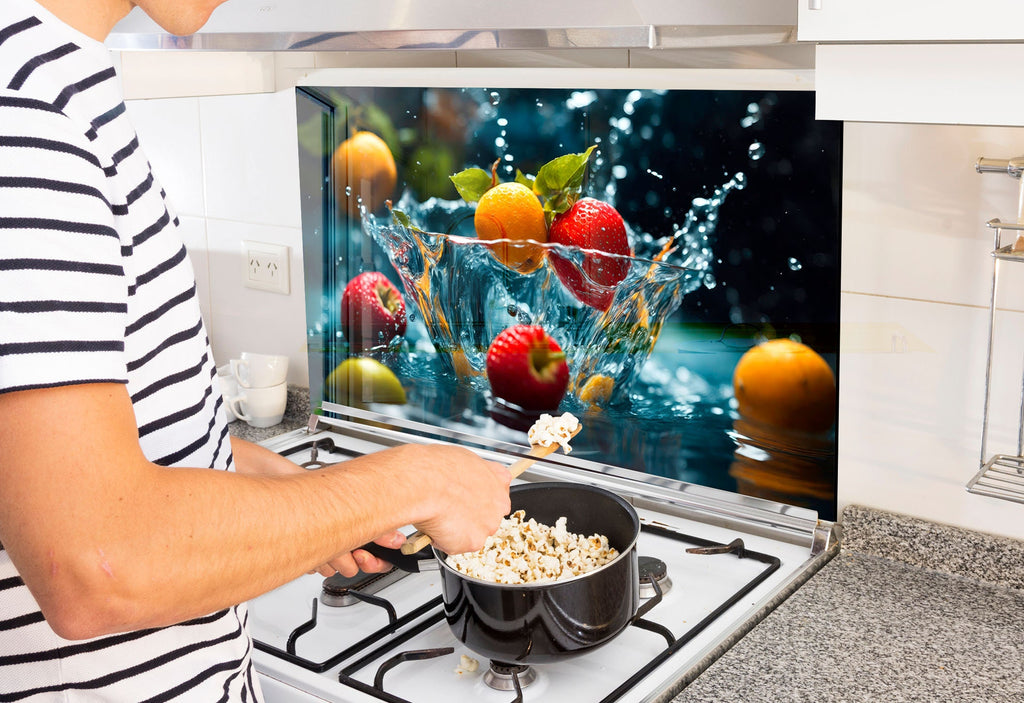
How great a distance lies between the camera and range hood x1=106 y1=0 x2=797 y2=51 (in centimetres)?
81

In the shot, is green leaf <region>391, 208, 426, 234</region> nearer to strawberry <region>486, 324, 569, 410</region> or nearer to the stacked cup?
strawberry <region>486, 324, 569, 410</region>

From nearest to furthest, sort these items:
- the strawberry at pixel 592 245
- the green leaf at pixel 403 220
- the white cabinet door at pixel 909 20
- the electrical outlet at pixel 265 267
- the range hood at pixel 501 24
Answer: the white cabinet door at pixel 909 20
the range hood at pixel 501 24
the strawberry at pixel 592 245
the green leaf at pixel 403 220
the electrical outlet at pixel 265 267

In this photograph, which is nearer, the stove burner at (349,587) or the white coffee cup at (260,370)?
the stove burner at (349,587)

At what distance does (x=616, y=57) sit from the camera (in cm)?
126

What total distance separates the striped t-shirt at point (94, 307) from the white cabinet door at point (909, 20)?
1.60ft

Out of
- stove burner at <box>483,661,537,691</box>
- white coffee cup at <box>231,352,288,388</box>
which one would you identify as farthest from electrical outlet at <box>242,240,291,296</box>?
stove burner at <box>483,661,537,691</box>

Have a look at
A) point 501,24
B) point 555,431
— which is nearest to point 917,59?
point 501,24

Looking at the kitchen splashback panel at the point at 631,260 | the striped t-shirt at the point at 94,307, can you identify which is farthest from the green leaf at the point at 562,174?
the striped t-shirt at the point at 94,307

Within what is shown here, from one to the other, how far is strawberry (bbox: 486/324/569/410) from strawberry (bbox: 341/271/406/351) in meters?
0.19

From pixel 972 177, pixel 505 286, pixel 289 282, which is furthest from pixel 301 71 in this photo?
pixel 972 177

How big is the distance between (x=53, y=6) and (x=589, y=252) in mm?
786

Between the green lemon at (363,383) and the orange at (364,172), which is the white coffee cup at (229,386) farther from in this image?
the orange at (364,172)

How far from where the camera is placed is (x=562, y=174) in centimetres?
129

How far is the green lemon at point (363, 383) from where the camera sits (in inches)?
61.7
